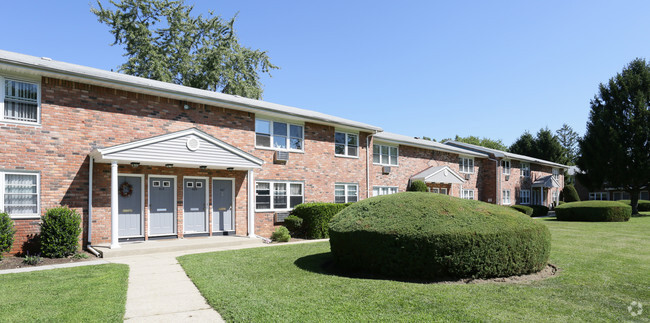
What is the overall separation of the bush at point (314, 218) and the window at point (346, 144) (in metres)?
3.60

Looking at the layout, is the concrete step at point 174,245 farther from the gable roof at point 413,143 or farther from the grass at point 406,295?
the gable roof at point 413,143

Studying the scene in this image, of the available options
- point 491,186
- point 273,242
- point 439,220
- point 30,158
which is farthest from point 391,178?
point 30,158

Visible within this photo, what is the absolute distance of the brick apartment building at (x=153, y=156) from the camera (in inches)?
416

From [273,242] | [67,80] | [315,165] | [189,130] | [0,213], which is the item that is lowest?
[273,242]

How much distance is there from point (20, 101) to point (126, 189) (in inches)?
145

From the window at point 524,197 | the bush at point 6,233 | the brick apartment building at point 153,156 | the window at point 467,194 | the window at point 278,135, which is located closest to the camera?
the bush at point 6,233

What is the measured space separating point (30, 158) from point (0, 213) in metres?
1.65

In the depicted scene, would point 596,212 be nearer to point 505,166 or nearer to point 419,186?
point 505,166

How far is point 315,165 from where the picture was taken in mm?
17422

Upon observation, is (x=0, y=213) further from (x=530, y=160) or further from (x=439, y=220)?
(x=530, y=160)

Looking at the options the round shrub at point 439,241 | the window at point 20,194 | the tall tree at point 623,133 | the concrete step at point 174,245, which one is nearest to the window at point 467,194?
A: the tall tree at point 623,133

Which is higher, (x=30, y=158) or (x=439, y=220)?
(x=30, y=158)

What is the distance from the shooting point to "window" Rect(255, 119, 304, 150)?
1580 centimetres

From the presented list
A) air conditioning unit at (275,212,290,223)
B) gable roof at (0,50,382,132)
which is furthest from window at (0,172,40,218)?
air conditioning unit at (275,212,290,223)
